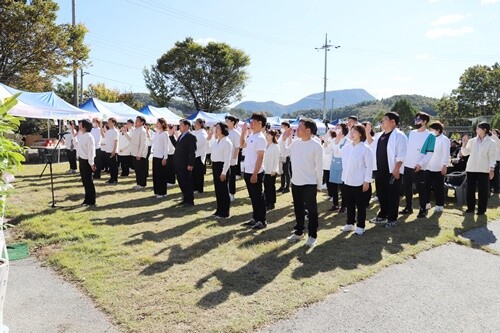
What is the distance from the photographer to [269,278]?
14.3 ft

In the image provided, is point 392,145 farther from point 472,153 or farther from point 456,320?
point 456,320

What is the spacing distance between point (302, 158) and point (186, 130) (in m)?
3.76

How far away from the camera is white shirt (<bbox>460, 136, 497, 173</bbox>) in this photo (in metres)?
7.73

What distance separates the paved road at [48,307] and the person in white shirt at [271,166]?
179 inches

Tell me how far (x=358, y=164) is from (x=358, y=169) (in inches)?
3.3

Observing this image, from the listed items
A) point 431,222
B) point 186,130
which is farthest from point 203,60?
point 431,222

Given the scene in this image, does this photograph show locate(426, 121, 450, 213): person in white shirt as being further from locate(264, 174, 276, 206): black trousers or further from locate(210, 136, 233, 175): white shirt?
locate(210, 136, 233, 175): white shirt

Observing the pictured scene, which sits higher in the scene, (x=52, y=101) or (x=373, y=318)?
(x=52, y=101)

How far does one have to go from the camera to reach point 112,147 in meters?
12.1

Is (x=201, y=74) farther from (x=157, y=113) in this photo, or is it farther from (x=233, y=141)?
(x=233, y=141)

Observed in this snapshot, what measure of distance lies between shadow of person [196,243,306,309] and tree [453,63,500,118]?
53036mm

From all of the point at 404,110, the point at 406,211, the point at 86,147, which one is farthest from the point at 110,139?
the point at 404,110

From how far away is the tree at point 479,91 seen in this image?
48094 mm

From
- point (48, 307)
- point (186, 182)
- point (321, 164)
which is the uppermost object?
point (321, 164)
